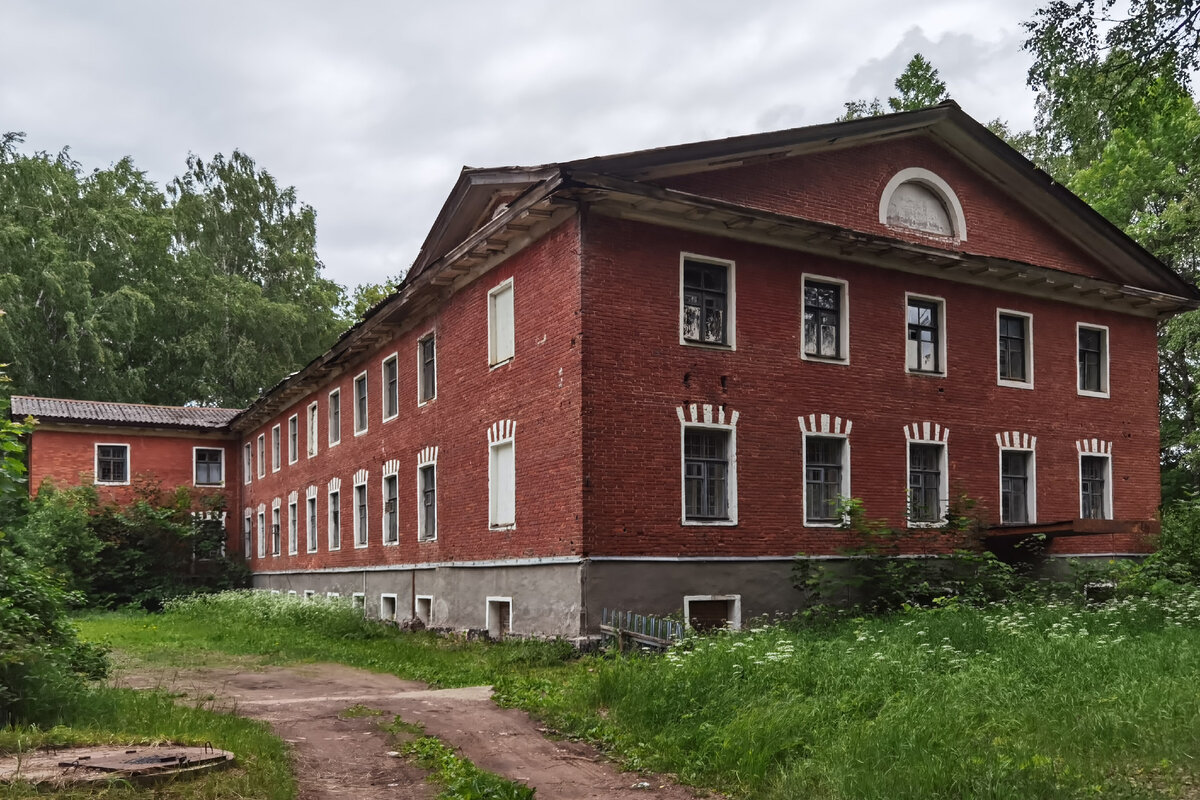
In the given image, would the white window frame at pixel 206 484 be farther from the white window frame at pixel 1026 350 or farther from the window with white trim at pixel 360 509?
the white window frame at pixel 1026 350

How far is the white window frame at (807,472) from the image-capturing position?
17.8 m

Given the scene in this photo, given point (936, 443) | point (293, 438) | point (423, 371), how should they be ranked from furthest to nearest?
point (293, 438), point (423, 371), point (936, 443)

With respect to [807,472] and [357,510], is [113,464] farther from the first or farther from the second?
[807,472]

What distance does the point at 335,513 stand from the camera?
28.7 m

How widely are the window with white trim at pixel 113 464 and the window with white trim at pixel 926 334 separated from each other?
2907 cm

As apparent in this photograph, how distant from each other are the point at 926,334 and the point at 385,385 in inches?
477

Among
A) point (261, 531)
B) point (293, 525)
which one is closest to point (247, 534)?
point (261, 531)

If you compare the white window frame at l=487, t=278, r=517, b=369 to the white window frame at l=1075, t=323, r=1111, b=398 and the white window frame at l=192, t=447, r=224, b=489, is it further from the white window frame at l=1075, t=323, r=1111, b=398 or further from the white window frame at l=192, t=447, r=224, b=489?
Result: the white window frame at l=192, t=447, r=224, b=489

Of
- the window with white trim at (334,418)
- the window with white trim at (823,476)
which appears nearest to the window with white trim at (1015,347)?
the window with white trim at (823,476)

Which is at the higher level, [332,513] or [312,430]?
[312,430]

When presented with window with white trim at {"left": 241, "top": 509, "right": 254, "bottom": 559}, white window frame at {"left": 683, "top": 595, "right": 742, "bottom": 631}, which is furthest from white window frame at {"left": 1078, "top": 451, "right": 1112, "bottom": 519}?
window with white trim at {"left": 241, "top": 509, "right": 254, "bottom": 559}

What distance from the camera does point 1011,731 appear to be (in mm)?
7461

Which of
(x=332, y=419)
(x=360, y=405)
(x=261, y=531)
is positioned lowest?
(x=261, y=531)

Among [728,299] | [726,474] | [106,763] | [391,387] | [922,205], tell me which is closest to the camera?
[106,763]
